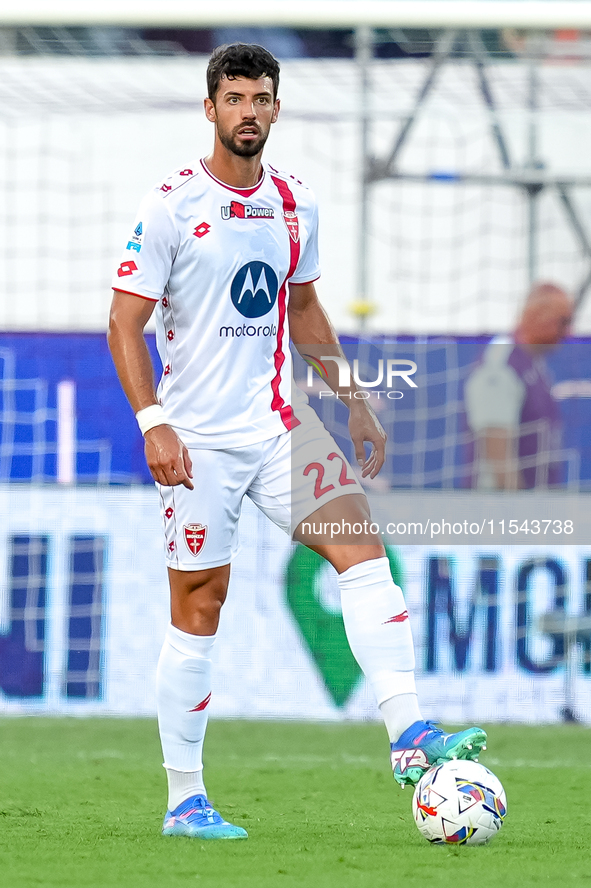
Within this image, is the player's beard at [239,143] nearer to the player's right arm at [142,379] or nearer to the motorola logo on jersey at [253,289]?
the motorola logo on jersey at [253,289]

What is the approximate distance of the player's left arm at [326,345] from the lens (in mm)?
3980

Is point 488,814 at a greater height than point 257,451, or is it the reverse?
point 257,451

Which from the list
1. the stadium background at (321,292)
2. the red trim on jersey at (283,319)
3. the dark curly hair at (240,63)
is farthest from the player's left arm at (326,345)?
the stadium background at (321,292)

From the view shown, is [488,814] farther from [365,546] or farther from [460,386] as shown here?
[460,386]

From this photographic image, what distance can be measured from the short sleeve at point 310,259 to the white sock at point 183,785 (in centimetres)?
135

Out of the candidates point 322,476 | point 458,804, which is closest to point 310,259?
point 322,476

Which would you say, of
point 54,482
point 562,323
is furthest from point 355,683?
point 562,323

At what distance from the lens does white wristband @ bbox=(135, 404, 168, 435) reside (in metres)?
3.55

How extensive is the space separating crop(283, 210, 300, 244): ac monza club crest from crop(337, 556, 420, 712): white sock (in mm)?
889

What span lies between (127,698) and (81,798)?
5.98ft

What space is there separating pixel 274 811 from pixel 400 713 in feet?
3.15

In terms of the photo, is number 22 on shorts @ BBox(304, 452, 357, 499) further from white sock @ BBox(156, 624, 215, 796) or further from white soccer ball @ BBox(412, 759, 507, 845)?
white soccer ball @ BBox(412, 759, 507, 845)

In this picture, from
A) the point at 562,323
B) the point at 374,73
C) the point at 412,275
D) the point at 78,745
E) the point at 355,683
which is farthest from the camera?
the point at 412,275

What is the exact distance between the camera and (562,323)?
711 centimetres
